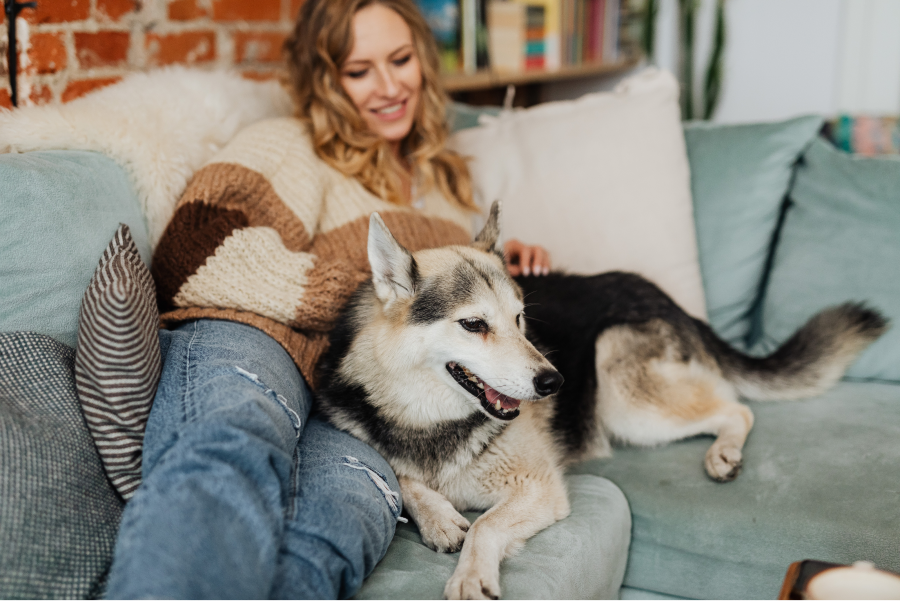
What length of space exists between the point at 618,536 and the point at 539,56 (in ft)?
9.58

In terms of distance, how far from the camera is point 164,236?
1.51 m

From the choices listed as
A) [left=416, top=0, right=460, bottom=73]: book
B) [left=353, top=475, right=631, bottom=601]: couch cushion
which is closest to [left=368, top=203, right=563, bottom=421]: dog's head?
[left=353, top=475, right=631, bottom=601]: couch cushion

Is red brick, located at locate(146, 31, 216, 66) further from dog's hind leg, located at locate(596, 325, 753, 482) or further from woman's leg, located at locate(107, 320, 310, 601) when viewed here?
dog's hind leg, located at locate(596, 325, 753, 482)

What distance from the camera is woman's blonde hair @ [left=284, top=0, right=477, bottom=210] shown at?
75.8 inches

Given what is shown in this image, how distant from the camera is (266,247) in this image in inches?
59.9

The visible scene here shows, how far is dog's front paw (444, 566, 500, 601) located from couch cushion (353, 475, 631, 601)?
0.04m

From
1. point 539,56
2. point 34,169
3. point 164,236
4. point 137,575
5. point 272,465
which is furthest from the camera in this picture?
point 539,56

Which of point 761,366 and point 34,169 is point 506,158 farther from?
point 34,169

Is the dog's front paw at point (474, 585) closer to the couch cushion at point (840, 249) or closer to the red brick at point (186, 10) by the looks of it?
the couch cushion at point (840, 249)

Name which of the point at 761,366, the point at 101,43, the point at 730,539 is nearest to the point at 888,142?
the point at 761,366

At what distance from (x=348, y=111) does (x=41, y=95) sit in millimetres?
825

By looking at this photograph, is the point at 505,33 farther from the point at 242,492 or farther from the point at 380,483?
the point at 242,492

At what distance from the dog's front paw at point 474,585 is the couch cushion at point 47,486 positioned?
1.87ft

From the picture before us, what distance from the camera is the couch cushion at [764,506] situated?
4.43ft
